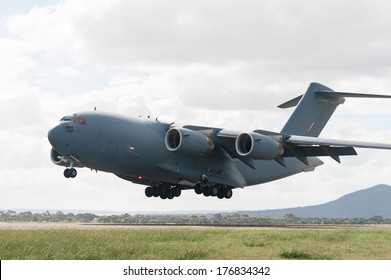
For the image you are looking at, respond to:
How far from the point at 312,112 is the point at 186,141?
38.6 ft

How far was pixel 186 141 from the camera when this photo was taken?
4009 cm

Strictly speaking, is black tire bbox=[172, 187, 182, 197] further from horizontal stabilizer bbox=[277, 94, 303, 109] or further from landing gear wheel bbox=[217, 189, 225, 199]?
horizontal stabilizer bbox=[277, 94, 303, 109]

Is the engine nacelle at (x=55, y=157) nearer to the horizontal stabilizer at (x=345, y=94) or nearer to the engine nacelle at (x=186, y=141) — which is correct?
the engine nacelle at (x=186, y=141)

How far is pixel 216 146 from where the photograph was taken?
42.8m

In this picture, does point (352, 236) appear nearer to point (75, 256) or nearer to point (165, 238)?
point (165, 238)

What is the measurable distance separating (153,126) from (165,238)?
15.4 meters

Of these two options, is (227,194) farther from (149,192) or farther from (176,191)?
(149,192)

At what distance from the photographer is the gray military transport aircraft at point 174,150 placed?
127ft

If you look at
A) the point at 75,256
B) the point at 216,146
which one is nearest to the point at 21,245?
the point at 75,256

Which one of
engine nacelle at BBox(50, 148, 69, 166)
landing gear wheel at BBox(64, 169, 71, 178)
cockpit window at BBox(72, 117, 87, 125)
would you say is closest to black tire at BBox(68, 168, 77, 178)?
landing gear wheel at BBox(64, 169, 71, 178)

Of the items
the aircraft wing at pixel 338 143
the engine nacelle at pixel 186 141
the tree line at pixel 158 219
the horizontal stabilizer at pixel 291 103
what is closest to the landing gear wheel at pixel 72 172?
the engine nacelle at pixel 186 141

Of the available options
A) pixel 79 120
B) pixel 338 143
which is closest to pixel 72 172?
pixel 79 120

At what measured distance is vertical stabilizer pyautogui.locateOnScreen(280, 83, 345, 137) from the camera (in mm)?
47531

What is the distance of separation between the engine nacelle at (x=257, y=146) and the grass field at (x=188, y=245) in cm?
1029
